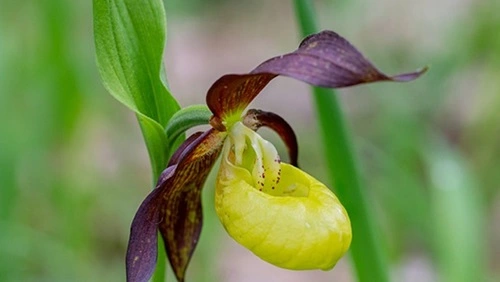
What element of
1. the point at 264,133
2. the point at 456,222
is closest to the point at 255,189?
the point at 456,222

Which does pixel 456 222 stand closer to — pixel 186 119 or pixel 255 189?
pixel 255 189

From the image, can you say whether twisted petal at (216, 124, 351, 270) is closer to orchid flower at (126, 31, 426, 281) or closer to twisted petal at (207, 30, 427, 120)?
orchid flower at (126, 31, 426, 281)

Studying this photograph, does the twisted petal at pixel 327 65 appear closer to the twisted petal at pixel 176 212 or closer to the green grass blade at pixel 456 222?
the twisted petal at pixel 176 212

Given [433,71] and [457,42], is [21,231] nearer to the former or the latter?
[433,71]

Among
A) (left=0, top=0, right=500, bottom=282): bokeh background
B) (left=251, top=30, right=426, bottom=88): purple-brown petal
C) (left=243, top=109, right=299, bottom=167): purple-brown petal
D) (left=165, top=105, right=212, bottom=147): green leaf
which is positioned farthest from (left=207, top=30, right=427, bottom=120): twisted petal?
(left=0, top=0, right=500, bottom=282): bokeh background

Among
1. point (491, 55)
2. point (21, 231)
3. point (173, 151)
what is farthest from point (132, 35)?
point (491, 55)

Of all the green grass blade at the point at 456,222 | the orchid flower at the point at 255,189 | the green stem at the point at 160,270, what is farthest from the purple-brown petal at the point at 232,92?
the green grass blade at the point at 456,222
